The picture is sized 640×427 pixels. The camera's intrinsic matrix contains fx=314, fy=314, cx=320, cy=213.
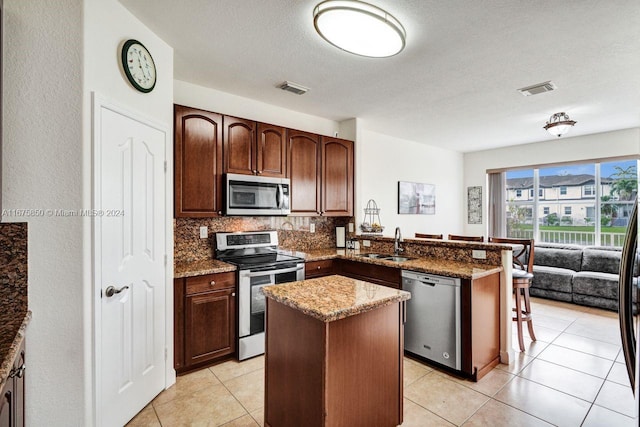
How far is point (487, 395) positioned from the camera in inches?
94.1

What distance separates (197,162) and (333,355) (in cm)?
216

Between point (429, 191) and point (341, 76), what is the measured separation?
3.74m

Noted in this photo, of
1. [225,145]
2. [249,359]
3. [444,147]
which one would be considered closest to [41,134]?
[225,145]

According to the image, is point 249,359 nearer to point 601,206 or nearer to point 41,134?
point 41,134

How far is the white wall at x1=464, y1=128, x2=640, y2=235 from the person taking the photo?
4.92m

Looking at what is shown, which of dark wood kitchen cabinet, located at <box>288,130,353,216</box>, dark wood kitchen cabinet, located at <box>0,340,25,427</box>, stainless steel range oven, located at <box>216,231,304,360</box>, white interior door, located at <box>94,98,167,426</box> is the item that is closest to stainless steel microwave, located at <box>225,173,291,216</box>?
dark wood kitchen cabinet, located at <box>288,130,353,216</box>

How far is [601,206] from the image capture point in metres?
5.36

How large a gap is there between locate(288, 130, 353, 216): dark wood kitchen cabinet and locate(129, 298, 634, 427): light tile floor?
1.83 meters

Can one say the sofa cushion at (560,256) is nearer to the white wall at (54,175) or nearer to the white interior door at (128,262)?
the white interior door at (128,262)

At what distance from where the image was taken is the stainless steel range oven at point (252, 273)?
9.60 feet

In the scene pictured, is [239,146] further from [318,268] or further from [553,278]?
[553,278]

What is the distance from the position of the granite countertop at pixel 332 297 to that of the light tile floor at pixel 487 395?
96cm

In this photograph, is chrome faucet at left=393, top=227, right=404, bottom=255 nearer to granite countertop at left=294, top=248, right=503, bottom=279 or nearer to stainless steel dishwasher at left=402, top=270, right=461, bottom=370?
granite countertop at left=294, top=248, right=503, bottom=279

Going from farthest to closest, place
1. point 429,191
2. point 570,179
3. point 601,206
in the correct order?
point 429,191 → point 570,179 → point 601,206
